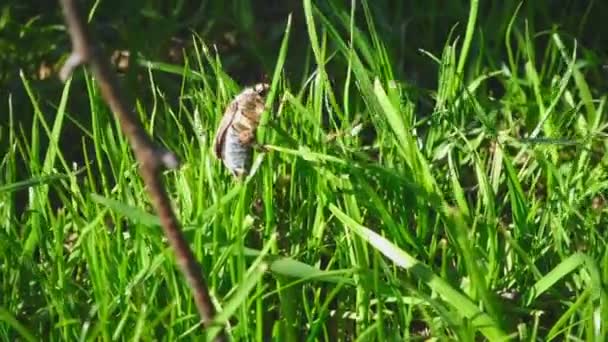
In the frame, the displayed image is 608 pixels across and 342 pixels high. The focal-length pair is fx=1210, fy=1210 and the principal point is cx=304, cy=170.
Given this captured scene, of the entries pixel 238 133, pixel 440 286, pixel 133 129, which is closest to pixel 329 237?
pixel 238 133

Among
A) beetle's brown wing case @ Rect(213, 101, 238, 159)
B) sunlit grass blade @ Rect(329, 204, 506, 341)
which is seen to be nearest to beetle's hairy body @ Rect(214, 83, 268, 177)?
beetle's brown wing case @ Rect(213, 101, 238, 159)

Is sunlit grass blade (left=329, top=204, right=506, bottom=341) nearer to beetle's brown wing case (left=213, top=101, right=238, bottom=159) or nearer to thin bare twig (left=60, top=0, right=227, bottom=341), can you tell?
beetle's brown wing case (left=213, top=101, right=238, bottom=159)

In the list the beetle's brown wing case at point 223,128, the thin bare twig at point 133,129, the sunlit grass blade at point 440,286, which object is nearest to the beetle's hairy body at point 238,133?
the beetle's brown wing case at point 223,128

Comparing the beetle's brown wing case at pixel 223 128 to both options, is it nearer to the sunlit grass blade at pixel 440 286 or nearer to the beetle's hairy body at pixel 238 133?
the beetle's hairy body at pixel 238 133

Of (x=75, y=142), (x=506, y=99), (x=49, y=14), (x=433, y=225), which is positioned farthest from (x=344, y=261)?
(x=49, y=14)

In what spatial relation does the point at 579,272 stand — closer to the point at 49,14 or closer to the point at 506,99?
the point at 506,99

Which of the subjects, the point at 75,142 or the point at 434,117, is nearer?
the point at 434,117
